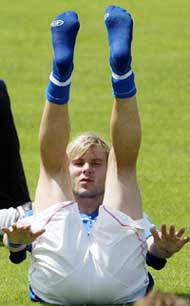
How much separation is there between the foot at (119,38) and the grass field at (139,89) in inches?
62.6

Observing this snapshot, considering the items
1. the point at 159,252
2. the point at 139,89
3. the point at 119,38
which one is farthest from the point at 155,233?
the point at 139,89

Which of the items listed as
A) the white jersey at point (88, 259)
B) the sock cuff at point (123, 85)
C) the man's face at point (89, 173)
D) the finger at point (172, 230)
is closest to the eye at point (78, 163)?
the man's face at point (89, 173)

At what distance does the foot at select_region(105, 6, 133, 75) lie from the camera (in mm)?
7629

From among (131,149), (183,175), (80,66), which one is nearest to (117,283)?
(131,149)

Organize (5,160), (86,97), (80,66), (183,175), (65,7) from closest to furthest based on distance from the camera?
(5,160) < (183,175) < (86,97) < (80,66) < (65,7)

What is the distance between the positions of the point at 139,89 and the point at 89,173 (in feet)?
31.9

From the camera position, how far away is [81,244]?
298 inches

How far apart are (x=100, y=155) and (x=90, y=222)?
50 cm

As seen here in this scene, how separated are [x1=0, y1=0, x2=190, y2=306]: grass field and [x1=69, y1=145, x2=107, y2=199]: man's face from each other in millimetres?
786

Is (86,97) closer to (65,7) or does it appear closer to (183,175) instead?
(183,175)

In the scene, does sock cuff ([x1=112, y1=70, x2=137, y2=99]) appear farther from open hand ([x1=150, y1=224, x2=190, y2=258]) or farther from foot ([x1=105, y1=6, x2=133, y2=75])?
open hand ([x1=150, y1=224, x2=190, y2=258])

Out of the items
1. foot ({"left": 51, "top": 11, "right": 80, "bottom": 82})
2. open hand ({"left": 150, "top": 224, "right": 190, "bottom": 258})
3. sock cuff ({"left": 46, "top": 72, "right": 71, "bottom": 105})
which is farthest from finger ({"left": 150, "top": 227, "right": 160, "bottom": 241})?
foot ({"left": 51, "top": 11, "right": 80, "bottom": 82})

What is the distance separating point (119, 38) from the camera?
25.5ft

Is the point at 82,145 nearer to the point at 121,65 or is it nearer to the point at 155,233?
the point at 121,65
